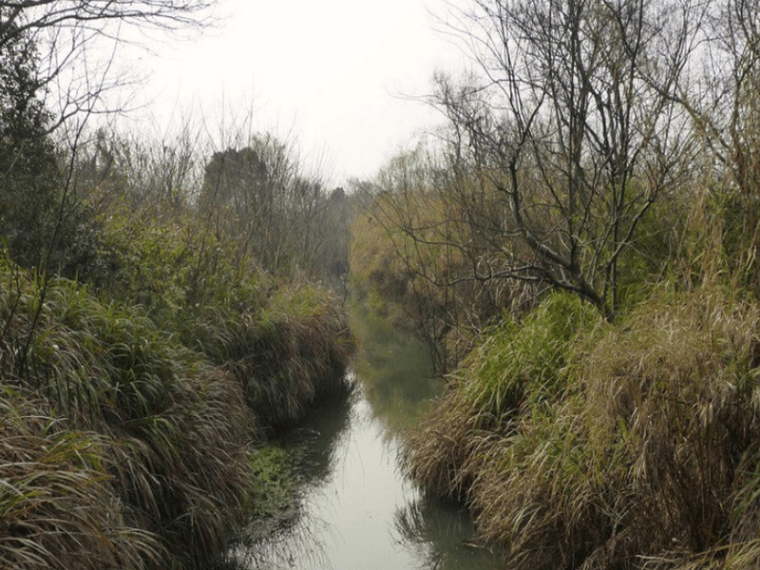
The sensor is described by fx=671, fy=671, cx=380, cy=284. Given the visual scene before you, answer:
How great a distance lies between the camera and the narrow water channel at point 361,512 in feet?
16.4

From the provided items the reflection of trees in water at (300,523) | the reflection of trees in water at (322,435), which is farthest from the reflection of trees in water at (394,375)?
the reflection of trees in water at (300,523)

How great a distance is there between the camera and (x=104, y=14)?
7738mm

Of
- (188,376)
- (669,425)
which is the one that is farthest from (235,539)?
(669,425)

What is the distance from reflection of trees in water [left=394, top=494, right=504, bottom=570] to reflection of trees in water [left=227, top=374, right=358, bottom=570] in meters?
0.70

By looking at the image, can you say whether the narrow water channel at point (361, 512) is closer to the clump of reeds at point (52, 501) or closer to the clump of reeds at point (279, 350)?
the clump of reeds at point (279, 350)

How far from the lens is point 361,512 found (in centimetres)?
603

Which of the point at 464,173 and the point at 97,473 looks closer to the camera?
the point at 97,473

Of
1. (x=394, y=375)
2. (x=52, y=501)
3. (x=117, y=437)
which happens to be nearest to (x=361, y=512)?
(x=117, y=437)

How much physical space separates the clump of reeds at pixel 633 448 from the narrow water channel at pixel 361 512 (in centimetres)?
36

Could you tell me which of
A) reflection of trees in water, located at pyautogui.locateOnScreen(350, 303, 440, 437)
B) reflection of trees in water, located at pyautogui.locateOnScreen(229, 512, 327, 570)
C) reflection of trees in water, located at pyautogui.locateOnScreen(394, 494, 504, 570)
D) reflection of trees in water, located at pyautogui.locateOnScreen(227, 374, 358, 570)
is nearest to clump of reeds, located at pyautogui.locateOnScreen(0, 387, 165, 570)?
reflection of trees in water, located at pyautogui.locateOnScreen(229, 512, 327, 570)

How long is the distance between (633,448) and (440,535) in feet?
7.28

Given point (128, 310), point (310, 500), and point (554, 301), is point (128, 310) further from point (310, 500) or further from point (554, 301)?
point (554, 301)

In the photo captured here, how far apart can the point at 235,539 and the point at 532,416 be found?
2.39 m

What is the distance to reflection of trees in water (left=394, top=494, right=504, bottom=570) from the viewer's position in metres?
4.88
